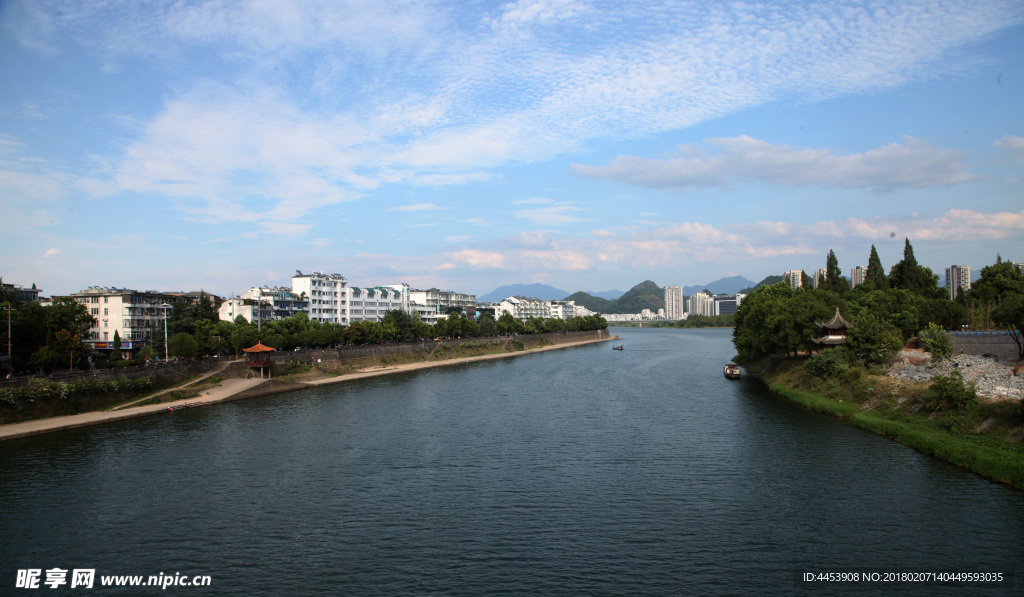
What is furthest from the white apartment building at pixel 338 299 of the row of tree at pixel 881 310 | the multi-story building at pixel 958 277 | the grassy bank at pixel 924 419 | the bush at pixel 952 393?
the multi-story building at pixel 958 277

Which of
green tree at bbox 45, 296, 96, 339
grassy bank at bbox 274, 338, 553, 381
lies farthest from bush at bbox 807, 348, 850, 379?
green tree at bbox 45, 296, 96, 339

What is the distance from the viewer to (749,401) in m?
Result: 37.6

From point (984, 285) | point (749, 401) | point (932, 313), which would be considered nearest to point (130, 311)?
point (749, 401)

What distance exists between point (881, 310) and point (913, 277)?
18080mm

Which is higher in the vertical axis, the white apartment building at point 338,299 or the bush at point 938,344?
the white apartment building at point 338,299

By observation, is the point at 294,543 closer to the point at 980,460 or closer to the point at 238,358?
the point at 980,460

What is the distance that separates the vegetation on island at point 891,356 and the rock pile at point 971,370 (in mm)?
769

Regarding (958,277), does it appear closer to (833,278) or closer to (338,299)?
(833,278)

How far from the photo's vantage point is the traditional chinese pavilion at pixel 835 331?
4134 centimetres

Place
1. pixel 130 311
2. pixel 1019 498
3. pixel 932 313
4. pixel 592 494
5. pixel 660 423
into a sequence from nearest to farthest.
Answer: pixel 1019 498 < pixel 592 494 < pixel 660 423 < pixel 932 313 < pixel 130 311

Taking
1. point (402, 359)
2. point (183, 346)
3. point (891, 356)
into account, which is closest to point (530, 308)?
point (402, 359)

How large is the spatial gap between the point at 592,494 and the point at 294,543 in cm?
945

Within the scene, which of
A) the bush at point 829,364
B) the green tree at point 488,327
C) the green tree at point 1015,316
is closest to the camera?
the green tree at point 1015,316

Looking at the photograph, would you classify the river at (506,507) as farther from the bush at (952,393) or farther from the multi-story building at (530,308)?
the multi-story building at (530,308)
